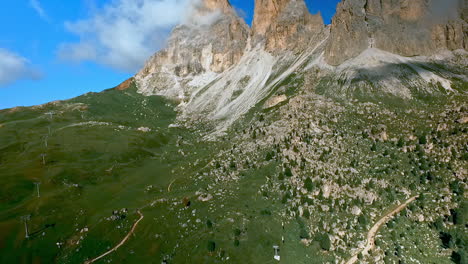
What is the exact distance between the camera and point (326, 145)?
102 meters

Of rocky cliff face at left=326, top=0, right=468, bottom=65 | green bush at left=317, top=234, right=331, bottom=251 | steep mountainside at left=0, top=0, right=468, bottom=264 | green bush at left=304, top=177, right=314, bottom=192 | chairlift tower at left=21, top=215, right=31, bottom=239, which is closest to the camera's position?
green bush at left=317, top=234, right=331, bottom=251

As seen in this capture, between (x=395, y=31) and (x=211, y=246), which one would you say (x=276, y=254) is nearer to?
(x=211, y=246)

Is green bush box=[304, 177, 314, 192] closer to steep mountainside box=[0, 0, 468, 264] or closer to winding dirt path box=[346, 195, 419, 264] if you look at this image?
steep mountainside box=[0, 0, 468, 264]

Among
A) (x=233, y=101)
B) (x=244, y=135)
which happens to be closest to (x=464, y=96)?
(x=244, y=135)

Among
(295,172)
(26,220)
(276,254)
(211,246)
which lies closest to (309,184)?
(295,172)

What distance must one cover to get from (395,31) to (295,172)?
124m

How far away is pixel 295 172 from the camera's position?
92.4 m

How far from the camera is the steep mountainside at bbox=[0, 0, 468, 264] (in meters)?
70.7

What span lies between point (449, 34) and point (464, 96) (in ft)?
189

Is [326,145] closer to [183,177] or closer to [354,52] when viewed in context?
[183,177]

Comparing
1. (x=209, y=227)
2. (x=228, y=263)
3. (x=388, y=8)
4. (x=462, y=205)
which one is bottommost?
(x=462, y=205)

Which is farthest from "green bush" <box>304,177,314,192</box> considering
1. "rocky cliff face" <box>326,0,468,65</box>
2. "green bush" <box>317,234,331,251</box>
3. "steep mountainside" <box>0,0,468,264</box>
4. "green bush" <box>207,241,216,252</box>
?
"rocky cliff face" <box>326,0,468,65</box>

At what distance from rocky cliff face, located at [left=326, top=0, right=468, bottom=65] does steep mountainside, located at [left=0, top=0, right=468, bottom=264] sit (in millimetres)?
650

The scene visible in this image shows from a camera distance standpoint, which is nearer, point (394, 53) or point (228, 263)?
point (228, 263)
